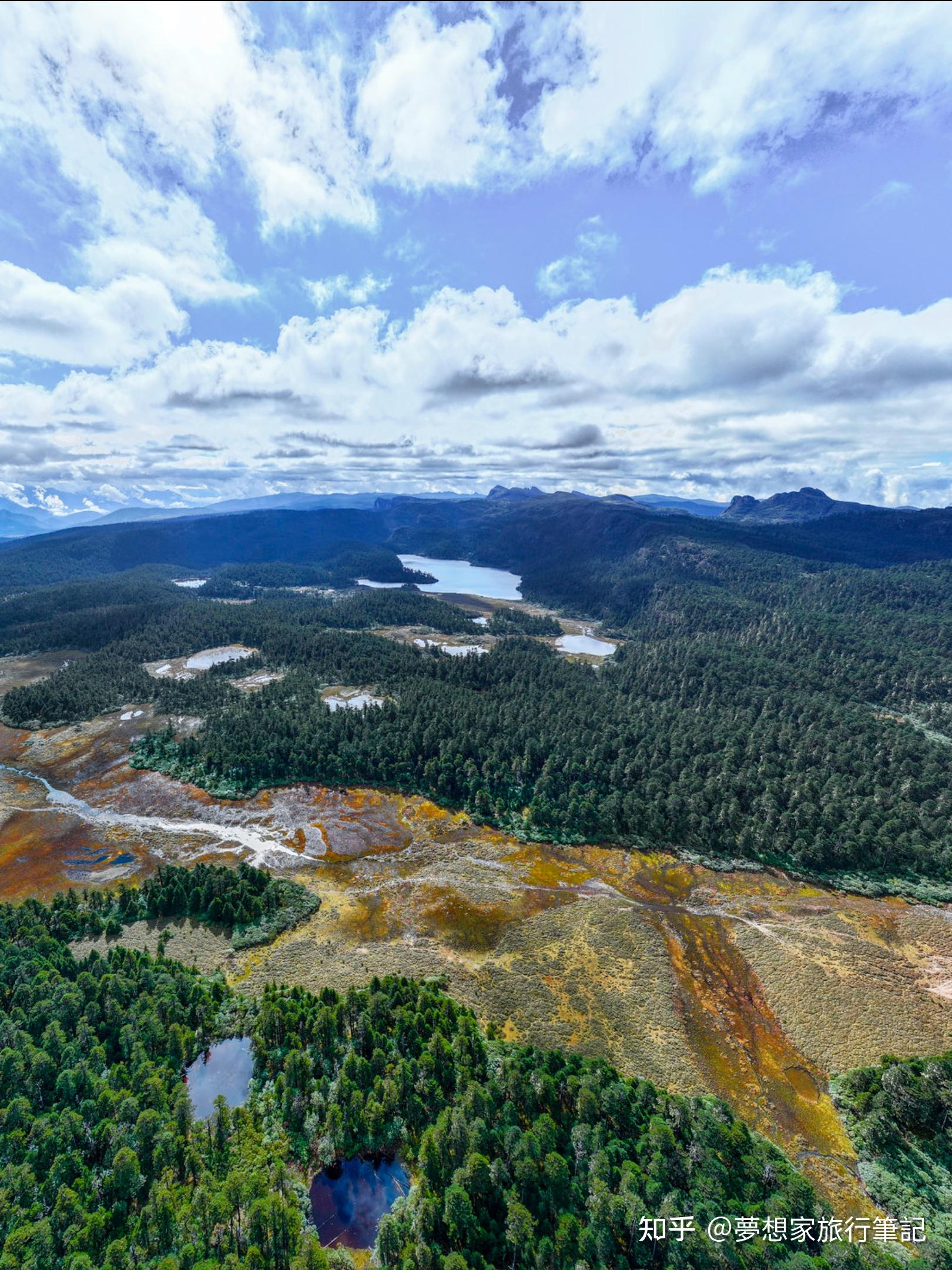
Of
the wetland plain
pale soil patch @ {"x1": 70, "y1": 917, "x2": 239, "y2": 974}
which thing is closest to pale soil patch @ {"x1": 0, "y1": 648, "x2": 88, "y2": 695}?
the wetland plain

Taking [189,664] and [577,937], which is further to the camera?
[189,664]

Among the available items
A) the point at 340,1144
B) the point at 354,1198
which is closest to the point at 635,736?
the point at 340,1144

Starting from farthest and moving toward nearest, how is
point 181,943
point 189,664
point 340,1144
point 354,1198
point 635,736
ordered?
point 189,664 < point 635,736 < point 181,943 < point 340,1144 < point 354,1198

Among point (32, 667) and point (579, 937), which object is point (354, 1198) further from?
point (32, 667)

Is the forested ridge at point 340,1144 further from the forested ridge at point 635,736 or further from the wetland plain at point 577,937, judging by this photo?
the forested ridge at point 635,736

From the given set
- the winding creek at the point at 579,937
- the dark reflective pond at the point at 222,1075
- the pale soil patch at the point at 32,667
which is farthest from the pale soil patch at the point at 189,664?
the dark reflective pond at the point at 222,1075

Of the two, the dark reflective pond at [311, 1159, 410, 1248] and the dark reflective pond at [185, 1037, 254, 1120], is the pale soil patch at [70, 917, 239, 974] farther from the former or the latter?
the dark reflective pond at [311, 1159, 410, 1248]
